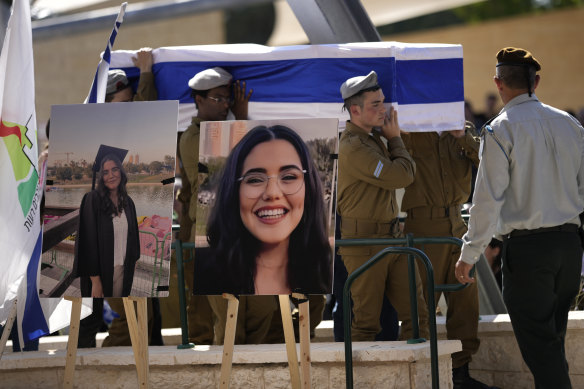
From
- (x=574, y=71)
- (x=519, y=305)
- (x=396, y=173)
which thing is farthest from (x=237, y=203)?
(x=574, y=71)

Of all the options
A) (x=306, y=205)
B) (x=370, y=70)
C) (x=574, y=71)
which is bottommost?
(x=306, y=205)

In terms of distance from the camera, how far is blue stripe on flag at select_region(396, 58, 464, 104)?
6.72 m

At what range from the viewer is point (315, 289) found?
5156 millimetres

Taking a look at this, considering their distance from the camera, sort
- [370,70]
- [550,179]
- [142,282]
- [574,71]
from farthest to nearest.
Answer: [574,71] → [370,70] → [142,282] → [550,179]

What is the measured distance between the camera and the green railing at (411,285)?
17.2 feet

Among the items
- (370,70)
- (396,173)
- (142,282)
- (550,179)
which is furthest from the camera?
(370,70)

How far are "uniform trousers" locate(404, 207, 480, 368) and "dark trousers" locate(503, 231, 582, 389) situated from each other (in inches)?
47.2

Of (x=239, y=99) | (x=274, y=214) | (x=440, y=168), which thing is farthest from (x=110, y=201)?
(x=440, y=168)

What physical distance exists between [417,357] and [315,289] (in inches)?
31.7

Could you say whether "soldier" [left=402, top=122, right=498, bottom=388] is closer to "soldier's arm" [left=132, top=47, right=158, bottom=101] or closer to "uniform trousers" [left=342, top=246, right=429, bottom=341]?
"uniform trousers" [left=342, top=246, right=429, bottom=341]

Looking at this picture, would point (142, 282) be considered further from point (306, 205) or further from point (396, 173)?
point (396, 173)

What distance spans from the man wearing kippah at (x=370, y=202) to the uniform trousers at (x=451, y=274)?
256 millimetres

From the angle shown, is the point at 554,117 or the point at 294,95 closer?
the point at 554,117

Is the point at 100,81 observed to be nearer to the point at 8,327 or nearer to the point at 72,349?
the point at 8,327
